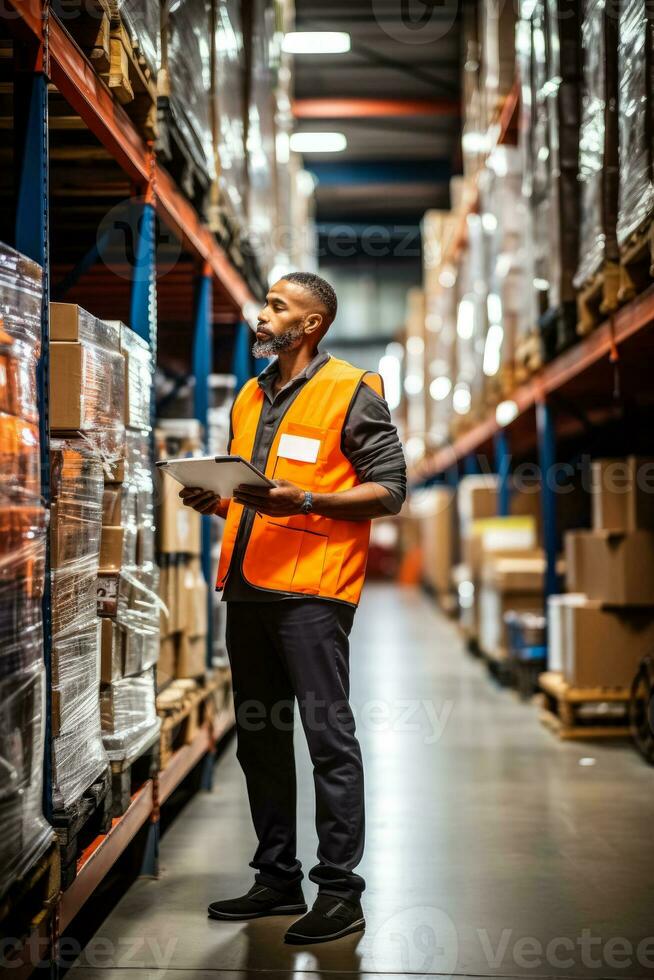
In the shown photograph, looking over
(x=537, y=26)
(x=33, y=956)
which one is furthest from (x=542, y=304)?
(x=33, y=956)

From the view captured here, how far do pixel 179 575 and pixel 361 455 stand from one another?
6.01 feet

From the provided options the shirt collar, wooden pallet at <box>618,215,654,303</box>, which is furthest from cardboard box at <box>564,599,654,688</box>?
the shirt collar

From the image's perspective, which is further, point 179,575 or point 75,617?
point 179,575

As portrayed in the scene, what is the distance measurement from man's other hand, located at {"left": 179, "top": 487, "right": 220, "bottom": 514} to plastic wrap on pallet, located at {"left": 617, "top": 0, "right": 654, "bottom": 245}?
2471 mm

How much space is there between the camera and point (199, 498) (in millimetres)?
3012

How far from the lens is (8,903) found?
86.8 inches

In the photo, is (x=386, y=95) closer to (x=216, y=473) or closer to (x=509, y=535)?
(x=509, y=535)

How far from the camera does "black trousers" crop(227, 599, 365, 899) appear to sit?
9.93 ft

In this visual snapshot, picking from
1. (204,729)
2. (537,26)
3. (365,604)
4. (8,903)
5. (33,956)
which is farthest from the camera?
(365,604)

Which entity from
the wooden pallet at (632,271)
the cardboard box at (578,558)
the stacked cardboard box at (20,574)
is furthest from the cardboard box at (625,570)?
the stacked cardboard box at (20,574)

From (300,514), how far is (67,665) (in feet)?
2.54

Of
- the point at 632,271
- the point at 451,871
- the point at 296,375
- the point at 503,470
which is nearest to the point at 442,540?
the point at 503,470

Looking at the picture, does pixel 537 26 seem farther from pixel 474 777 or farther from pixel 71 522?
pixel 71 522

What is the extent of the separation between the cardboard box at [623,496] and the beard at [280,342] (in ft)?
11.0
